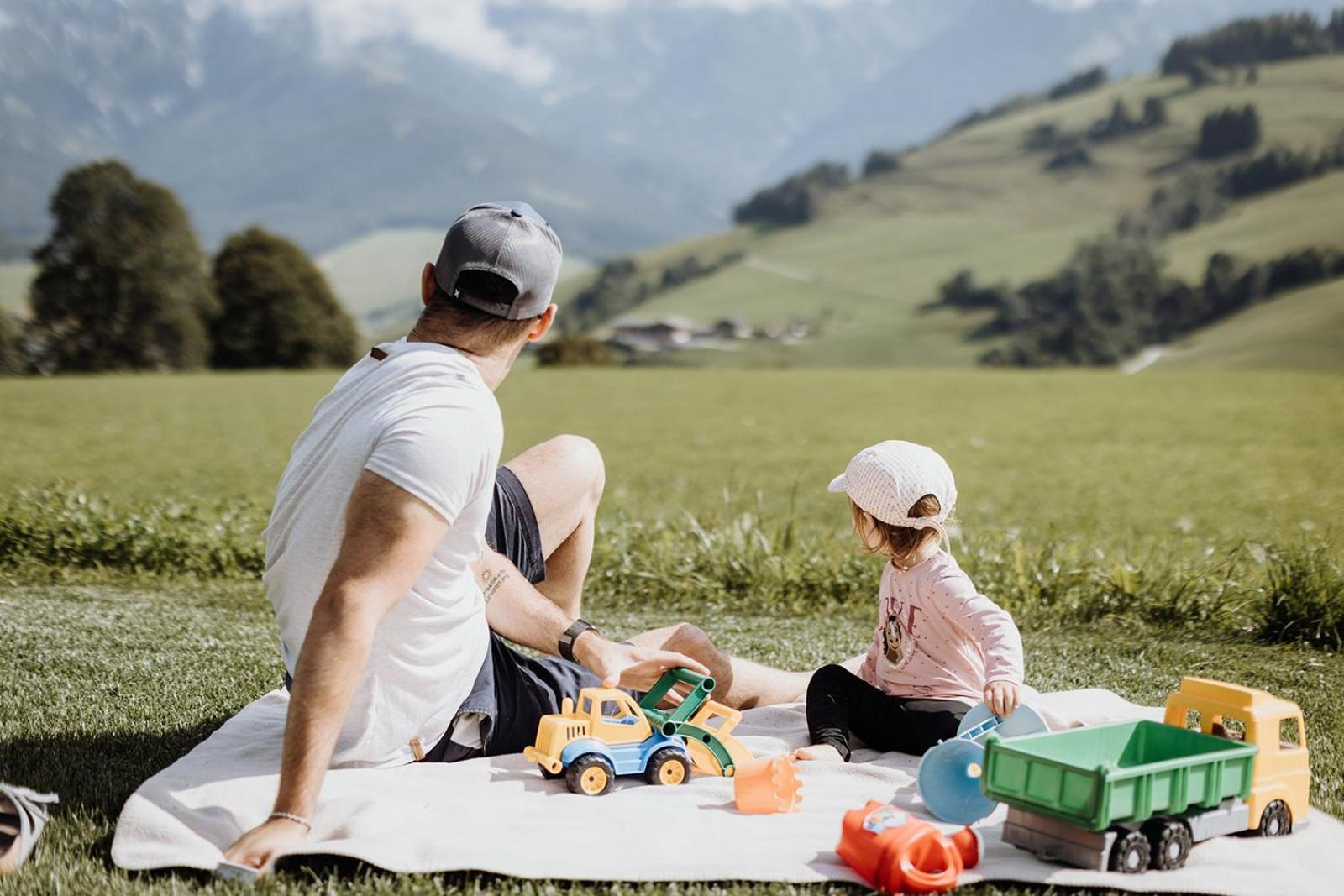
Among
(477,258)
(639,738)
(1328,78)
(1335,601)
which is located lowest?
(639,738)

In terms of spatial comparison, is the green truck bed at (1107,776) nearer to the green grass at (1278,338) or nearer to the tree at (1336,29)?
the green grass at (1278,338)

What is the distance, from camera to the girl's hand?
3436mm

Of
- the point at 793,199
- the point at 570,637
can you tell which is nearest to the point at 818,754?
the point at 570,637

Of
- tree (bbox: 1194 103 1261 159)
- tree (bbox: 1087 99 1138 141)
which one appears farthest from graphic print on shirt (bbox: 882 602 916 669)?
tree (bbox: 1087 99 1138 141)

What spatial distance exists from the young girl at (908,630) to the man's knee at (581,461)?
0.82 meters

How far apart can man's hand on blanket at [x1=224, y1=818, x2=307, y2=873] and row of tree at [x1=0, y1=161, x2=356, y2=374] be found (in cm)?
5969

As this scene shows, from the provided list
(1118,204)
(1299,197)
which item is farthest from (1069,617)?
(1118,204)

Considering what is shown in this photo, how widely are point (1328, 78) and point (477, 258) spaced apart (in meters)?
155

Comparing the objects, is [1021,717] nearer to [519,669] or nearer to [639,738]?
[639,738]

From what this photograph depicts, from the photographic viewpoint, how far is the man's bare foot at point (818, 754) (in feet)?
12.4

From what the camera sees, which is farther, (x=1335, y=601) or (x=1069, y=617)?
(x=1069, y=617)

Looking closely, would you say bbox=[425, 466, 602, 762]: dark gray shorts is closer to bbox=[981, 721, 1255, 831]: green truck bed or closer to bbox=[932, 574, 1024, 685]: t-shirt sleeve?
bbox=[932, 574, 1024, 685]: t-shirt sleeve

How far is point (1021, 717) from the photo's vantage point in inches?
133

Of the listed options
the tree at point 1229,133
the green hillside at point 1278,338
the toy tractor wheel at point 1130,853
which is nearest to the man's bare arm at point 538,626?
the toy tractor wheel at point 1130,853
